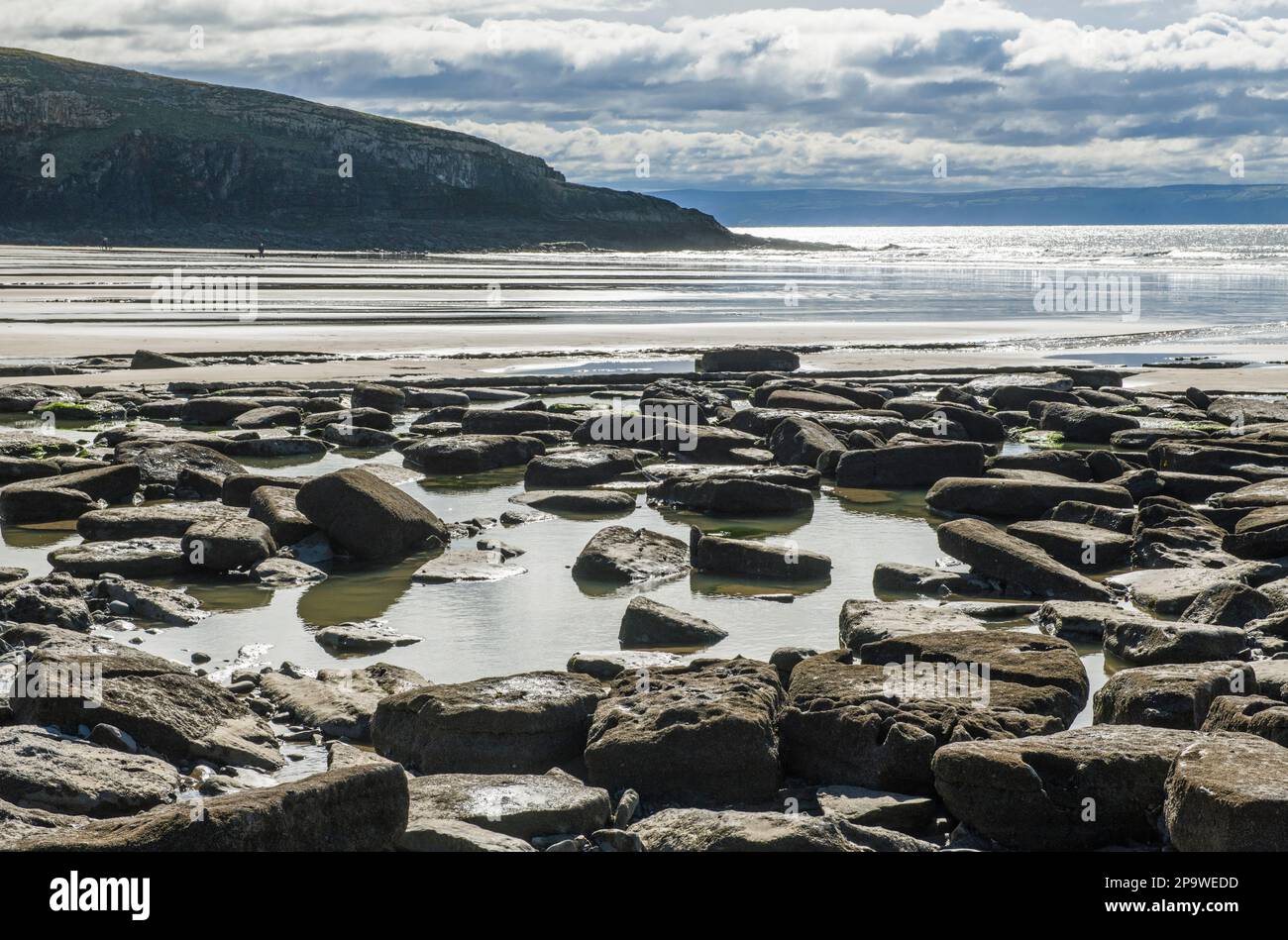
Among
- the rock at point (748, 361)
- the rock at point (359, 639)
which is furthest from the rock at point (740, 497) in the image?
the rock at point (748, 361)

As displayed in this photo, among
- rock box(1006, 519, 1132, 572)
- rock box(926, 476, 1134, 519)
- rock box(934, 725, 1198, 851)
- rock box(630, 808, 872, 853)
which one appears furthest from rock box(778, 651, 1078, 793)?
rock box(926, 476, 1134, 519)

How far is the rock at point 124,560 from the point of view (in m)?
9.54

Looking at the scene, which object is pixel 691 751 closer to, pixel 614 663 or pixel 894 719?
pixel 894 719

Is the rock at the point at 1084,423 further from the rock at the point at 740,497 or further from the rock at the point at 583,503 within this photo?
the rock at the point at 583,503

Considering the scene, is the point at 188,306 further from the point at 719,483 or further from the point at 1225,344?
the point at 719,483

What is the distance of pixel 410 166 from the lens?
464 feet

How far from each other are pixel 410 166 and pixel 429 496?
13387cm

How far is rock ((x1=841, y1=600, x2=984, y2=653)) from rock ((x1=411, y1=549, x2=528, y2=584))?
2.82 m

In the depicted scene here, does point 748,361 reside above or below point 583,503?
above

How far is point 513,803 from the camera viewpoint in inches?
209

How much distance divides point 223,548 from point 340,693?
3.34m

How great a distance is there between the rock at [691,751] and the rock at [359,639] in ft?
8.23

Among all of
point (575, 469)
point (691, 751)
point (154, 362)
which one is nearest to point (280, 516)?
point (575, 469)

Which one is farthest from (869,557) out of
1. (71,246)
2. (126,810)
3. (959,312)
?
(71,246)
